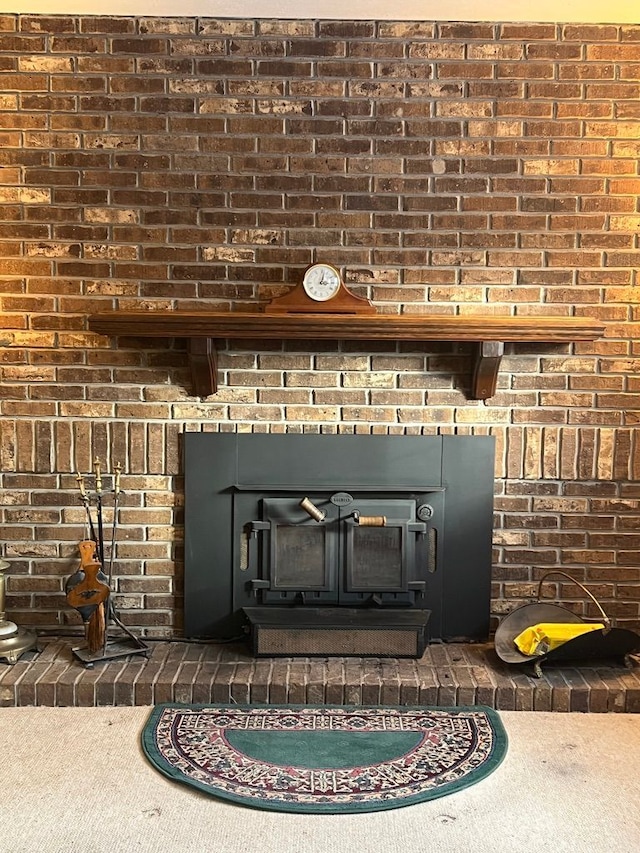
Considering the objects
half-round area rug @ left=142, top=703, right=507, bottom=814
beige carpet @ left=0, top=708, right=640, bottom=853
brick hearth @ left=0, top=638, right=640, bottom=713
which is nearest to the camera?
beige carpet @ left=0, top=708, right=640, bottom=853

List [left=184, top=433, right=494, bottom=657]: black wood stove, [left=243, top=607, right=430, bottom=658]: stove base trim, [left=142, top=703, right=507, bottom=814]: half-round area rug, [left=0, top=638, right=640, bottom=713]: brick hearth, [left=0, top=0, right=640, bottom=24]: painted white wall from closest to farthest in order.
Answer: [left=142, top=703, right=507, bottom=814]: half-round area rug < [left=0, top=638, right=640, bottom=713]: brick hearth < [left=0, top=0, right=640, bottom=24]: painted white wall < [left=243, top=607, right=430, bottom=658]: stove base trim < [left=184, top=433, right=494, bottom=657]: black wood stove

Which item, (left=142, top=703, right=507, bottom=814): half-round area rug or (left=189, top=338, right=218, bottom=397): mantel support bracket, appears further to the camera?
(left=189, top=338, right=218, bottom=397): mantel support bracket

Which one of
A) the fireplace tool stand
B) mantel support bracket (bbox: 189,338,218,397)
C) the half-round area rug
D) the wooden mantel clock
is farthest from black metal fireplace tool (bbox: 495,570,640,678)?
the fireplace tool stand

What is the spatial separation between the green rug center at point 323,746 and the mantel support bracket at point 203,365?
1.23 meters

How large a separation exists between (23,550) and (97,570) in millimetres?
425

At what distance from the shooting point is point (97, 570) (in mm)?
3068

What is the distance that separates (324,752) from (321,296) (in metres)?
1.56

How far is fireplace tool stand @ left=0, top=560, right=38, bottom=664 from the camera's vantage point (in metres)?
3.05

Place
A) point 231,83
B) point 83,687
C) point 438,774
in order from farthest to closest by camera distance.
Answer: point 231,83
point 83,687
point 438,774

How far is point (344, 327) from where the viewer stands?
3.02 metres

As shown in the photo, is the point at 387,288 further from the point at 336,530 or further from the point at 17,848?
the point at 17,848

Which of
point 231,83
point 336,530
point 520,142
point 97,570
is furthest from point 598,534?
point 231,83

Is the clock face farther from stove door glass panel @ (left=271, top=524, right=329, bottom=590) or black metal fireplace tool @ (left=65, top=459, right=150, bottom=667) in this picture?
black metal fireplace tool @ (left=65, top=459, right=150, bottom=667)

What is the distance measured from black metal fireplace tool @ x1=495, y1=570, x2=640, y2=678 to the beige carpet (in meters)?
0.31
